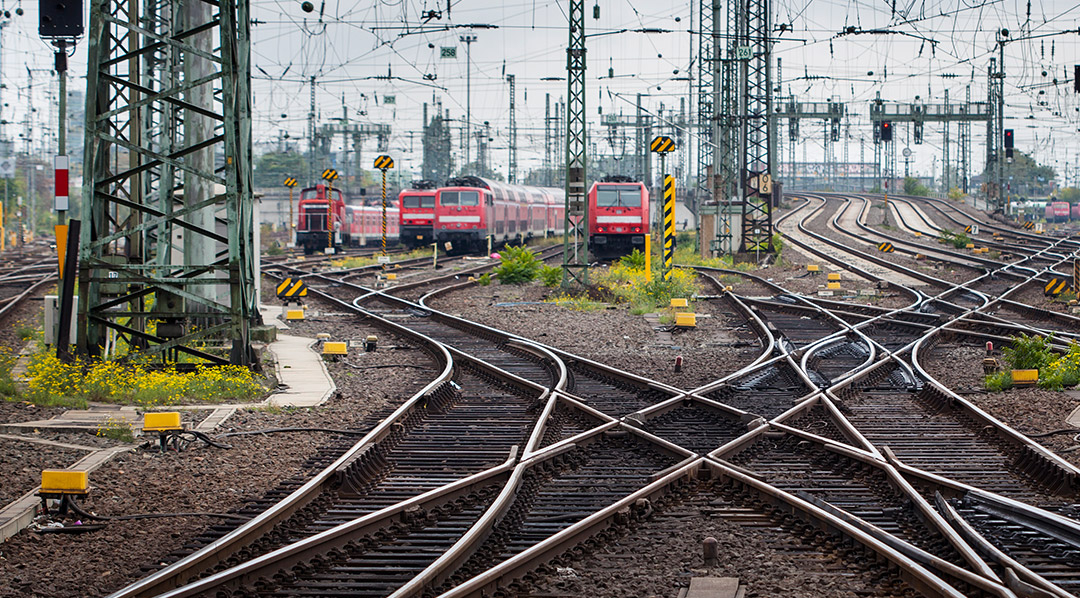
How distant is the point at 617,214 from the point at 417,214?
11.6 m

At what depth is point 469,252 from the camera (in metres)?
48.6

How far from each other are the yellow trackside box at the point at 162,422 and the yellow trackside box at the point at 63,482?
7.20ft

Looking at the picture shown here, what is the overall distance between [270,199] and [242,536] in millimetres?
95589

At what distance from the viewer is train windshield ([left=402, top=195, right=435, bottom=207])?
1879 inches

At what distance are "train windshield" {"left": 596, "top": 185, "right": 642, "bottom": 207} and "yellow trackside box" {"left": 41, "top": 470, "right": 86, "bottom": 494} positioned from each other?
32790mm

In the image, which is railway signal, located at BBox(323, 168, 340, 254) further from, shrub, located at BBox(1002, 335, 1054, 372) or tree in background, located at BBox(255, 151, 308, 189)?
tree in background, located at BBox(255, 151, 308, 189)

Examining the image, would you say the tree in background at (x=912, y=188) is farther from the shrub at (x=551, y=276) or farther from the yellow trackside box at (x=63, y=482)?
the yellow trackside box at (x=63, y=482)

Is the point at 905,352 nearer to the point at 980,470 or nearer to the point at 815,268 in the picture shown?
the point at 980,470

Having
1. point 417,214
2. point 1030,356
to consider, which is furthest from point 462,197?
point 1030,356

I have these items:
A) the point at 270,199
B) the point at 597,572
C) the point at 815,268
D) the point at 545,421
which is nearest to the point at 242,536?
the point at 597,572

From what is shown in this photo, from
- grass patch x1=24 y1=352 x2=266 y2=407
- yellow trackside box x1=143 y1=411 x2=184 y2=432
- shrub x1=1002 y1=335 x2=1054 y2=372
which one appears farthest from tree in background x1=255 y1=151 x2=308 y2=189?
yellow trackside box x1=143 y1=411 x2=184 y2=432

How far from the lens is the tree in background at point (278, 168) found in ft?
340

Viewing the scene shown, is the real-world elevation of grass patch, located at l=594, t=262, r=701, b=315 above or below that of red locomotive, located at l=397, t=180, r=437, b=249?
below

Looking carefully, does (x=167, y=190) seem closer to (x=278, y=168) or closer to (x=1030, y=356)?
(x=1030, y=356)
